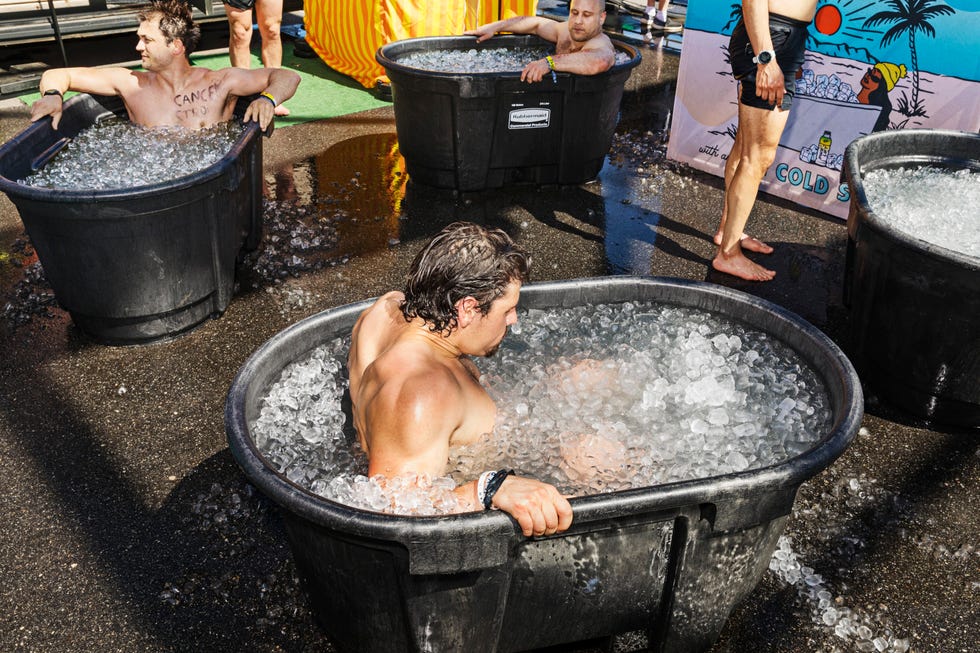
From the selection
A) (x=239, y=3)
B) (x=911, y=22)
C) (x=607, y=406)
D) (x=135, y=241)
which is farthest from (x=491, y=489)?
(x=239, y=3)

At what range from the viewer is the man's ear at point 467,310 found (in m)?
2.33

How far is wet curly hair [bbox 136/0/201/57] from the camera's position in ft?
14.4

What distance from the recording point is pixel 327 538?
2.00 m

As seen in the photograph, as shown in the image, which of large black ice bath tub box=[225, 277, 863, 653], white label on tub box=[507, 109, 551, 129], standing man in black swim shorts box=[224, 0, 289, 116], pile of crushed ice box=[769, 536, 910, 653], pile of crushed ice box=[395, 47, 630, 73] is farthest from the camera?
standing man in black swim shorts box=[224, 0, 289, 116]

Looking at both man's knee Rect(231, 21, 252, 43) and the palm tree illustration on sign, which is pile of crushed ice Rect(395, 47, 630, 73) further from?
the palm tree illustration on sign

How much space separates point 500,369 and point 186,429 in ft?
4.58

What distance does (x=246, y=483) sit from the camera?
310 centimetres

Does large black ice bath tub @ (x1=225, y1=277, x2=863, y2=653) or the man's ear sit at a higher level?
the man's ear

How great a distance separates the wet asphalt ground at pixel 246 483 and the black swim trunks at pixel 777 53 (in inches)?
41.9

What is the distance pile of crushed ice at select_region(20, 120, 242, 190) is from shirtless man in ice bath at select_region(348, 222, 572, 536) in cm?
204

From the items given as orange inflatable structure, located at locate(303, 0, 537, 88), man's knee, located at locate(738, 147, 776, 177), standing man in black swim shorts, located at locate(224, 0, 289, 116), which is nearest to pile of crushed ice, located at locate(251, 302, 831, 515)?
man's knee, located at locate(738, 147, 776, 177)

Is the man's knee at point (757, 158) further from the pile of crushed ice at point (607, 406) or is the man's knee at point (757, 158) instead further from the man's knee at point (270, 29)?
the man's knee at point (270, 29)

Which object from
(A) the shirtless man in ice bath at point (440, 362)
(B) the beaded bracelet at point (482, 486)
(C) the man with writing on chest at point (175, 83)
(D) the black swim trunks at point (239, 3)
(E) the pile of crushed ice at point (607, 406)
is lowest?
(E) the pile of crushed ice at point (607, 406)

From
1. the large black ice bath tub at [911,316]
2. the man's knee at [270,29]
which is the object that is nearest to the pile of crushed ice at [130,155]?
the man's knee at [270,29]
